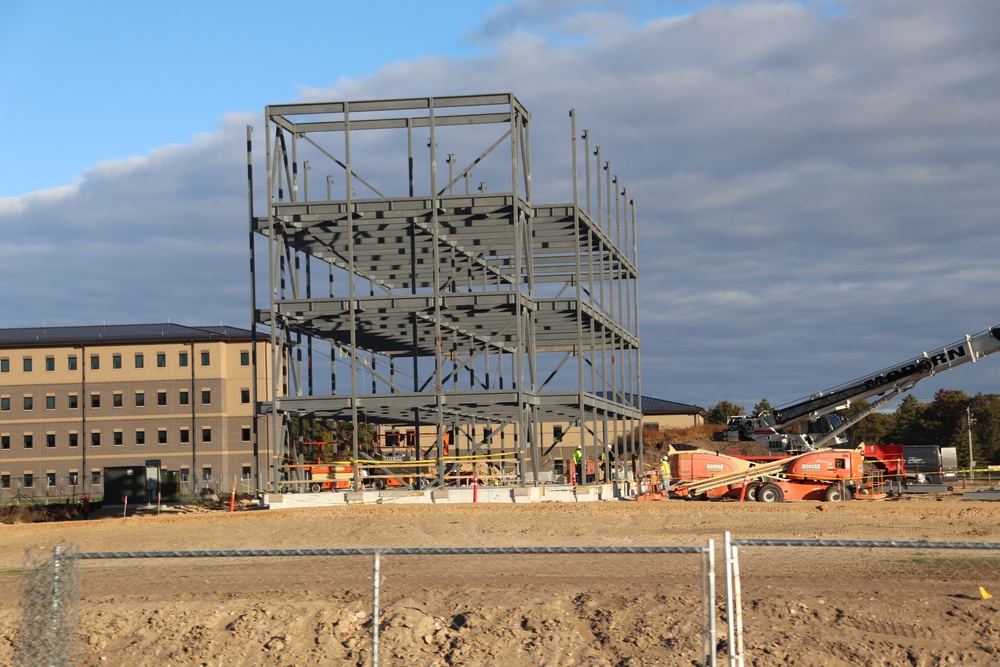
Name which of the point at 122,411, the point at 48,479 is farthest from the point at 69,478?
the point at 122,411

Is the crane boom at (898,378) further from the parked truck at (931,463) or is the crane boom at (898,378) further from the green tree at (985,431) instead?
the green tree at (985,431)

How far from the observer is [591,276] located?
44.0m

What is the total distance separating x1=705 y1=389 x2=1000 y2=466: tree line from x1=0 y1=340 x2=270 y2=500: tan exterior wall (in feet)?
122

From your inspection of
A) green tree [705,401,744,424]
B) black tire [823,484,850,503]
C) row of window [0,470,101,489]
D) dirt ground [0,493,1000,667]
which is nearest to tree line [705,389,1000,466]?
green tree [705,401,744,424]

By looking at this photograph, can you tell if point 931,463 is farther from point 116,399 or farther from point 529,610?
point 116,399

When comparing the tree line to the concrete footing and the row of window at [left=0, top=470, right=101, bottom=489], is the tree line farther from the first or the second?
the row of window at [left=0, top=470, right=101, bottom=489]

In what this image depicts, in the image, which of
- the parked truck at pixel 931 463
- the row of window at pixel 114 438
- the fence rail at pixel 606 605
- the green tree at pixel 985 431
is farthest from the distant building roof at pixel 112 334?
the fence rail at pixel 606 605

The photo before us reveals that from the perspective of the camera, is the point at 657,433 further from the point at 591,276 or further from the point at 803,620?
the point at 803,620

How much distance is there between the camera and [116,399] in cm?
8338

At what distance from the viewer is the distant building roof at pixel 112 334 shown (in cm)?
8381

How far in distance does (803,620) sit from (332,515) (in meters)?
21.4

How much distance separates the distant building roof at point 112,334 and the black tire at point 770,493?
173 ft

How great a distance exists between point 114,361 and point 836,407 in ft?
181

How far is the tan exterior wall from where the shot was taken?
81.6 meters
